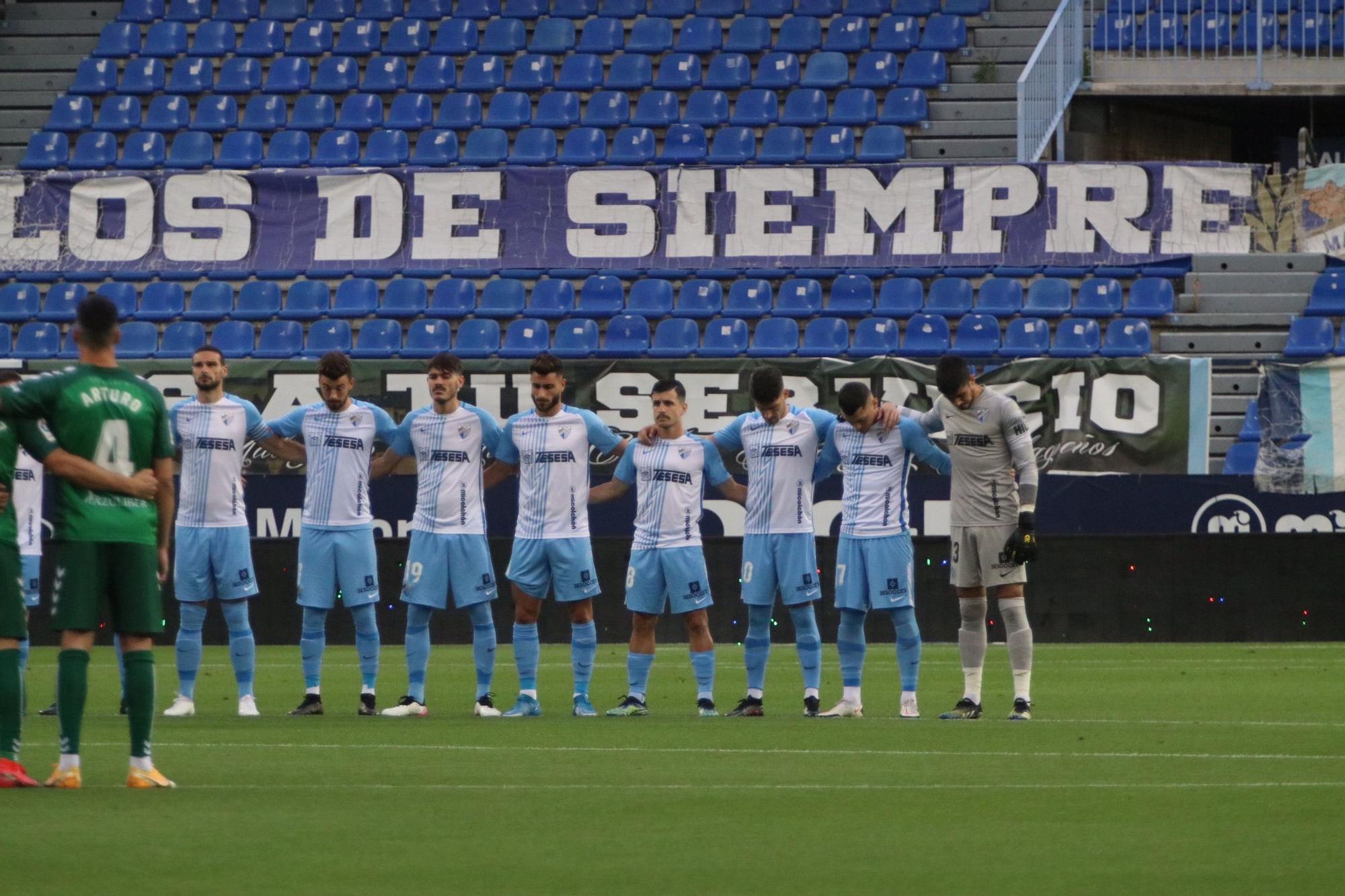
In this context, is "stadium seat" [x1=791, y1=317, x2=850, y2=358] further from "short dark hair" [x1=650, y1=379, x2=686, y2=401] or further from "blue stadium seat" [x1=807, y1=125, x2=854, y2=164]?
"short dark hair" [x1=650, y1=379, x2=686, y2=401]

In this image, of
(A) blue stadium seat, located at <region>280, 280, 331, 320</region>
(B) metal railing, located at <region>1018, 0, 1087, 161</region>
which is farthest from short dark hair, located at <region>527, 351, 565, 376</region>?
(B) metal railing, located at <region>1018, 0, 1087, 161</region>

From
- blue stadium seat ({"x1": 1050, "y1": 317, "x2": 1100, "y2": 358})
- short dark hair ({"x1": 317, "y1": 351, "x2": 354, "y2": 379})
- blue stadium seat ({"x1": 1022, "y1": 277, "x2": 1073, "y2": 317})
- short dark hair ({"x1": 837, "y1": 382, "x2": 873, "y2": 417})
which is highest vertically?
blue stadium seat ({"x1": 1022, "y1": 277, "x2": 1073, "y2": 317})

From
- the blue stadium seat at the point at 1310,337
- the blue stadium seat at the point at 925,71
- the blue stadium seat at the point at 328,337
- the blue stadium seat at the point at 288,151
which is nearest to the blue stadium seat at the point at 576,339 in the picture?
the blue stadium seat at the point at 328,337

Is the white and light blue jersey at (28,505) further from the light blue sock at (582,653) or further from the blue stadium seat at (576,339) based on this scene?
the blue stadium seat at (576,339)

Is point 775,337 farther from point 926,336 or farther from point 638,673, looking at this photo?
point 638,673

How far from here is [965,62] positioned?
26.0m

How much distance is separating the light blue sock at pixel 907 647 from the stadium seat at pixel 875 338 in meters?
9.62

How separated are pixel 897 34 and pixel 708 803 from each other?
65.4 feet

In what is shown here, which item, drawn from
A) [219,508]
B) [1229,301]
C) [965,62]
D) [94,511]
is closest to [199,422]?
[219,508]

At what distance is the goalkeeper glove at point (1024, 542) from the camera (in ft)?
37.5

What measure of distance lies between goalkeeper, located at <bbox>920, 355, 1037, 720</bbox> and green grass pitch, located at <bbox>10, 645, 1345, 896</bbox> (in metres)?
0.52

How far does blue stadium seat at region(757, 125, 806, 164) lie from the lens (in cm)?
2450

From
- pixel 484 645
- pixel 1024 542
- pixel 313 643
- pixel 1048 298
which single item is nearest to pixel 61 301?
pixel 1048 298

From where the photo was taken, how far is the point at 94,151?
26.5 m
